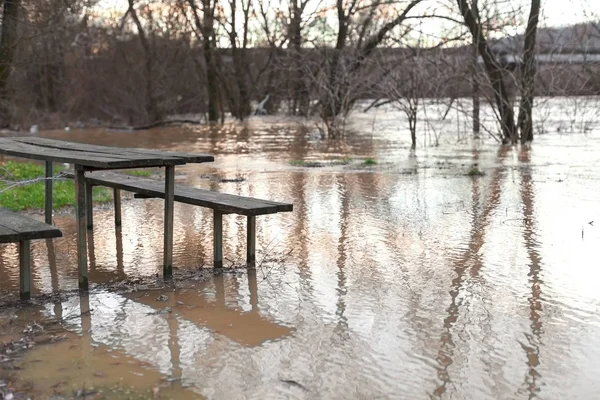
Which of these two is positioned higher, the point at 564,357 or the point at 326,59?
the point at 326,59

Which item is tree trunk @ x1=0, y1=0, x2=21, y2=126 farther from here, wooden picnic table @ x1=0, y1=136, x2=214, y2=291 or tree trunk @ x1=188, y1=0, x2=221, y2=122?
tree trunk @ x1=188, y1=0, x2=221, y2=122

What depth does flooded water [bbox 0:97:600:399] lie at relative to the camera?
12.1 ft

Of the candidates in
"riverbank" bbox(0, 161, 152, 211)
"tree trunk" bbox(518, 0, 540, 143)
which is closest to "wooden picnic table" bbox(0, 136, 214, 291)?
"riverbank" bbox(0, 161, 152, 211)

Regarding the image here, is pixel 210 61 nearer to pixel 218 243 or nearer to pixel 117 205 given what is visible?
pixel 117 205

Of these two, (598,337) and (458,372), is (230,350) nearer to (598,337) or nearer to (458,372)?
(458,372)

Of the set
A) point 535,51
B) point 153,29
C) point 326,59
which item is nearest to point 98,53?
point 153,29

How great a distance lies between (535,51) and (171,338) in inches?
550

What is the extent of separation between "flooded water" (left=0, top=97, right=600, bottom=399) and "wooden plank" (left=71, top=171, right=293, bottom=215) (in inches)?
18.9

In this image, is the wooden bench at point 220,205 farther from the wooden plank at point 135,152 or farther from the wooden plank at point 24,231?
the wooden plank at point 24,231

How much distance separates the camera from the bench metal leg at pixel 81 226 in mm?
5109

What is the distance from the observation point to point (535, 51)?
53.9 ft

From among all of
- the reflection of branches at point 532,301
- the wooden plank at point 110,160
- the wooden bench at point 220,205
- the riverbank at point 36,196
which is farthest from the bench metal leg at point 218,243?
the riverbank at point 36,196

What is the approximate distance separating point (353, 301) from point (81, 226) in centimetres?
184

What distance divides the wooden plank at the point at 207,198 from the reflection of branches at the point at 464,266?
1316mm
